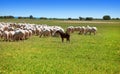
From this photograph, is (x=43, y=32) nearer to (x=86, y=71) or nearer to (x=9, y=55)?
(x=9, y=55)

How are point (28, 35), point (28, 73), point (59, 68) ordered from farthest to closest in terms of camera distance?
point (28, 35) < point (59, 68) < point (28, 73)

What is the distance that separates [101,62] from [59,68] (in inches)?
109

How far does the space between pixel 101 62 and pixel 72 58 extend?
1711 mm

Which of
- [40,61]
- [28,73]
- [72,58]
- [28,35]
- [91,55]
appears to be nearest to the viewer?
[28,73]

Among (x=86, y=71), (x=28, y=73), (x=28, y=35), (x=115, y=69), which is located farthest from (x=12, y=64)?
(x=28, y=35)

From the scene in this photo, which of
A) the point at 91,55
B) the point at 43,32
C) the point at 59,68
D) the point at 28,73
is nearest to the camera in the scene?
the point at 28,73

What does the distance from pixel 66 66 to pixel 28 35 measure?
1532 centimetres

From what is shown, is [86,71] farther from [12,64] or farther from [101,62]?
[12,64]

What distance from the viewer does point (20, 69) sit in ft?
43.1

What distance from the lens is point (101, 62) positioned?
A: 1531cm

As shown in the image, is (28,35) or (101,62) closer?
(101,62)

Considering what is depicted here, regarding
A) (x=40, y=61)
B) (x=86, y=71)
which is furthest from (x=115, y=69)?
(x=40, y=61)

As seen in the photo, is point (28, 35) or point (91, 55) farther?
point (28, 35)

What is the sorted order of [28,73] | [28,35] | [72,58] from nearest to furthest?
[28,73]
[72,58]
[28,35]
